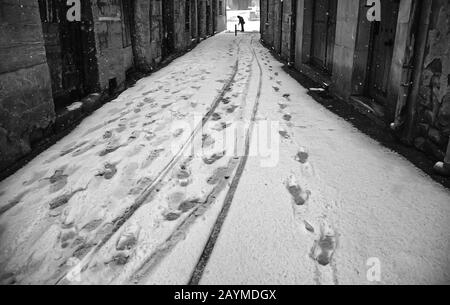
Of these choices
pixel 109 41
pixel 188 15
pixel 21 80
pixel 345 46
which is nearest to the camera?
pixel 21 80

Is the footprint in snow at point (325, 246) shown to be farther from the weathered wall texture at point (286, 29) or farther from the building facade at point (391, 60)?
the weathered wall texture at point (286, 29)

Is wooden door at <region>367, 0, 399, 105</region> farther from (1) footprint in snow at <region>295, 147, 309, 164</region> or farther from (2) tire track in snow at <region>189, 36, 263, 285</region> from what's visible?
(2) tire track in snow at <region>189, 36, 263, 285</region>

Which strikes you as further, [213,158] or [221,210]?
[213,158]

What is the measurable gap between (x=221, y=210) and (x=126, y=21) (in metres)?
6.69

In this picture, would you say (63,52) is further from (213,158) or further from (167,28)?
(167,28)

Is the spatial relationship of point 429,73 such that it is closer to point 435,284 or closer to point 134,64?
point 435,284

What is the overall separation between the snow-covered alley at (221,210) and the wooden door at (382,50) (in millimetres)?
954

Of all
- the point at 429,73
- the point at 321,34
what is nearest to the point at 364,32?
the point at 429,73

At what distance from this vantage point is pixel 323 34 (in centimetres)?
781

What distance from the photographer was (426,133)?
3.57 metres

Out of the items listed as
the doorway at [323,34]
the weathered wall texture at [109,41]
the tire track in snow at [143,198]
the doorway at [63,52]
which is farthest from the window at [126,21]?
the doorway at [323,34]

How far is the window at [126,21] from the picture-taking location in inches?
297

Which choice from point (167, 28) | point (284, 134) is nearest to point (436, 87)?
point (284, 134)

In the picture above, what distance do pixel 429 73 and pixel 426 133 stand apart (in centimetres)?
62
